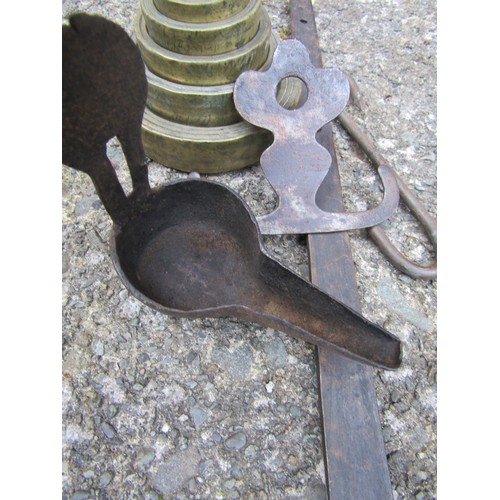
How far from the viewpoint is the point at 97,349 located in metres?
1.26

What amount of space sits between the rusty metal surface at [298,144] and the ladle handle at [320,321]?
0.66 feet

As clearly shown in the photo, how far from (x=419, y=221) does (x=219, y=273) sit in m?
0.62

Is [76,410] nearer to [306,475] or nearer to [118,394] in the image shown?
[118,394]

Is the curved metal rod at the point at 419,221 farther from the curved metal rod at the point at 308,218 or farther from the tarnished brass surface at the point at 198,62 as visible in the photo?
the tarnished brass surface at the point at 198,62

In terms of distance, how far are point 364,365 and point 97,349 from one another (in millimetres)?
644

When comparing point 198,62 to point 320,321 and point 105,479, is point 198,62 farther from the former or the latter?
point 105,479

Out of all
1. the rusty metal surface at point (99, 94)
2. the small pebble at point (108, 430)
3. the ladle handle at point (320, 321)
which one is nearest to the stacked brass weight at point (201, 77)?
the rusty metal surface at point (99, 94)

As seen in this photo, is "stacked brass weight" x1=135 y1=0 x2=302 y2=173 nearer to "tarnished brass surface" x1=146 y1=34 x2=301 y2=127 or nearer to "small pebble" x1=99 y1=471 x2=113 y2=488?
"tarnished brass surface" x1=146 y1=34 x2=301 y2=127

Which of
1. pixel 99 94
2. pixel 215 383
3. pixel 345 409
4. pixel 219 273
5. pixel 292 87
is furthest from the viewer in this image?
pixel 292 87

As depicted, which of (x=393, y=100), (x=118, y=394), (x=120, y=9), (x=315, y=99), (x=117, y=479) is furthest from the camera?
(x=120, y=9)

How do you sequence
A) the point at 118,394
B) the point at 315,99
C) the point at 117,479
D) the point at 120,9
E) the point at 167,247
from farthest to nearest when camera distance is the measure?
the point at 120,9 < the point at 315,99 < the point at 167,247 < the point at 118,394 < the point at 117,479

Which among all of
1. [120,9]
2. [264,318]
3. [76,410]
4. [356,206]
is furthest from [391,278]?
[120,9]

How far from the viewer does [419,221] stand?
1.51 m

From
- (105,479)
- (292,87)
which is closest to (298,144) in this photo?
(292,87)
